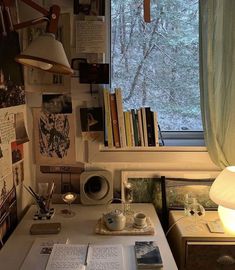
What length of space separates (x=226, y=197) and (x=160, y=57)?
0.91 m

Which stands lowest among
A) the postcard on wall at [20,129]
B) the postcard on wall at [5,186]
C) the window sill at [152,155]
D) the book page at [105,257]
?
the book page at [105,257]

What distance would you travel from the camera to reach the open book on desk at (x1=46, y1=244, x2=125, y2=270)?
122 cm

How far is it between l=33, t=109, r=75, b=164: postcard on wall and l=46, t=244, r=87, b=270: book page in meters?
0.61

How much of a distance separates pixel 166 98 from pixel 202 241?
874 mm

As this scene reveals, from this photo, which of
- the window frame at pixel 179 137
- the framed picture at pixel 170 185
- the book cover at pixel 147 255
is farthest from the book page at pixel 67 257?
the window frame at pixel 179 137

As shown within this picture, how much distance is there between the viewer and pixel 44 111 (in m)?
1.84

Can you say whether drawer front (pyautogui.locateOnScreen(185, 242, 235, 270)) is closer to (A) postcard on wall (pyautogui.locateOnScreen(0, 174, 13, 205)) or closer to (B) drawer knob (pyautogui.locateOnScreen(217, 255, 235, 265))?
(B) drawer knob (pyautogui.locateOnScreen(217, 255, 235, 265))

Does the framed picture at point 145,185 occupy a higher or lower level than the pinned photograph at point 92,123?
lower

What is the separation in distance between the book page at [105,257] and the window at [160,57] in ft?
2.94

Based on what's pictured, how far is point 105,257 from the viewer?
50.6 inches

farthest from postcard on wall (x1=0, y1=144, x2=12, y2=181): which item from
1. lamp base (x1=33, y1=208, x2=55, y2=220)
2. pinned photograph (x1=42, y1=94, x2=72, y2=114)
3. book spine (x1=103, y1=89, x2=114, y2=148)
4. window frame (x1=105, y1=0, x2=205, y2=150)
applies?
window frame (x1=105, y1=0, x2=205, y2=150)

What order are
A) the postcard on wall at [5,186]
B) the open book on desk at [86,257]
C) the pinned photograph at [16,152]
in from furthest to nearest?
the pinned photograph at [16,152]
the postcard on wall at [5,186]
the open book on desk at [86,257]

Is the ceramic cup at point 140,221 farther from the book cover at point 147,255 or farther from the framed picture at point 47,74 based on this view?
the framed picture at point 47,74

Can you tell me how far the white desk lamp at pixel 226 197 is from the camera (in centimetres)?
147
